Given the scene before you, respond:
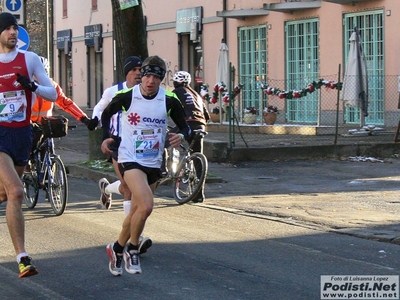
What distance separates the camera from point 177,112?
8.02 meters

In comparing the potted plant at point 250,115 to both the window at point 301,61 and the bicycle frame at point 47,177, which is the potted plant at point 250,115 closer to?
the window at point 301,61

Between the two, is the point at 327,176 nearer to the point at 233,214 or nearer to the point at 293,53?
the point at 233,214

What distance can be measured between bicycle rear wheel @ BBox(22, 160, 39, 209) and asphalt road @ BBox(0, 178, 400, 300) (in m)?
0.12

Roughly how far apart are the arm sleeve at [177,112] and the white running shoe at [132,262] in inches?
43.8

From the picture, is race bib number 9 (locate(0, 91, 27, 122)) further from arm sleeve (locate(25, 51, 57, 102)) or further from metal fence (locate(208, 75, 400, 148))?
metal fence (locate(208, 75, 400, 148))

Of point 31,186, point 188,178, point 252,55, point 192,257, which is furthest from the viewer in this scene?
point 252,55

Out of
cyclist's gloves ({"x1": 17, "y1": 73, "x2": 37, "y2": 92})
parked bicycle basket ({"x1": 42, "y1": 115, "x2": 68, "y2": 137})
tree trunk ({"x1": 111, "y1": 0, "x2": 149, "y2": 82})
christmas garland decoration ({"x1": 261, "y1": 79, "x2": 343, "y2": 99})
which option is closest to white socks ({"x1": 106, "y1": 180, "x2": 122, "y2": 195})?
parked bicycle basket ({"x1": 42, "y1": 115, "x2": 68, "y2": 137})

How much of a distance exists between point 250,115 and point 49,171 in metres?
14.5

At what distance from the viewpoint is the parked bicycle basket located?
11445 mm

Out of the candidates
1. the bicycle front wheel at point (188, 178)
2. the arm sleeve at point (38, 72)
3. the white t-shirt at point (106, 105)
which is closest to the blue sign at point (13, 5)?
the bicycle front wheel at point (188, 178)

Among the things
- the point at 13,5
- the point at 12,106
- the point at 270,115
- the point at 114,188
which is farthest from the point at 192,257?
the point at 270,115

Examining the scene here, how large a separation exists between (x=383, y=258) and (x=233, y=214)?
3.20 meters

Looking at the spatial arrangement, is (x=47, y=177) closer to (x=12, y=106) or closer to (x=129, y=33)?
(x=12, y=106)

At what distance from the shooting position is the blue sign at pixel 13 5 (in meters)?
21.6
